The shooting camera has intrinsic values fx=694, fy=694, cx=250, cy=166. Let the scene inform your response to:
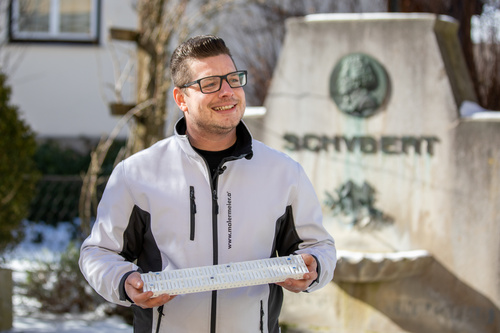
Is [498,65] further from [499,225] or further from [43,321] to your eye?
[43,321]

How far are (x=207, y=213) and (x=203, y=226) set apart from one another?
0.05 metres

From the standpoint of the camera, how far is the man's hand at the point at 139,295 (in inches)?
82.9

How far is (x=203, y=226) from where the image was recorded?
2369 millimetres

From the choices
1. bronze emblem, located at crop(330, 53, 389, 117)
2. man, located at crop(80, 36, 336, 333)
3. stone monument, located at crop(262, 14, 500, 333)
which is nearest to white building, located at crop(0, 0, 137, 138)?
stone monument, located at crop(262, 14, 500, 333)

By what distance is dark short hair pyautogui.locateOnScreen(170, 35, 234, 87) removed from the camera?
2.44 metres

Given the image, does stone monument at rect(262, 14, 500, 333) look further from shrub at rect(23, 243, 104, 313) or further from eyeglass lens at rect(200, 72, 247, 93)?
eyeglass lens at rect(200, 72, 247, 93)

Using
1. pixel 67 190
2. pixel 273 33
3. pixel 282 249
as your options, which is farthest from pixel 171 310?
pixel 273 33

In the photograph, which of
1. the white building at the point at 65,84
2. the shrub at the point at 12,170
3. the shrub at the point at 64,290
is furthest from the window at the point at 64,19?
the shrub at the point at 64,290

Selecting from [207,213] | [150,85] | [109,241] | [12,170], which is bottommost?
[12,170]

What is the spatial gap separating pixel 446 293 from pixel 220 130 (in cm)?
333

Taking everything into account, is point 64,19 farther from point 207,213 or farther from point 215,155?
point 207,213

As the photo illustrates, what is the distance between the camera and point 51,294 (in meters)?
5.74

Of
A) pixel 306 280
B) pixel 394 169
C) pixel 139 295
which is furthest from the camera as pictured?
pixel 394 169

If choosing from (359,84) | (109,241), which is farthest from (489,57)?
(109,241)
